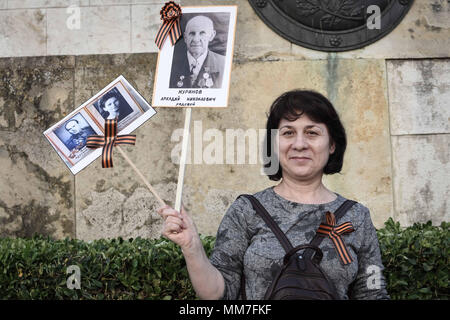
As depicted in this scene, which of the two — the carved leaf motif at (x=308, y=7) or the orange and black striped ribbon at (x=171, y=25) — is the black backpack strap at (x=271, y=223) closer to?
the orange and black striped ribbon at (x=171, y=25)

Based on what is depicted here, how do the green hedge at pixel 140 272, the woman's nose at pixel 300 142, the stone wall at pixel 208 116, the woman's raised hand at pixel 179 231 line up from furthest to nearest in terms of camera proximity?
the stone wall at pixel 208 116, the green hedge at pixel 140 272, the woman's nose at pixel 300 142, the woman's raised hand at pixel 179 231

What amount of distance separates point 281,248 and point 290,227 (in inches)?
5.4

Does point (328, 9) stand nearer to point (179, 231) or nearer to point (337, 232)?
point (337, 232)

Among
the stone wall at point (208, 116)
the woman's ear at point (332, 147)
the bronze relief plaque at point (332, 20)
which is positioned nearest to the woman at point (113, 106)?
the woman's ear at point (332, 147)

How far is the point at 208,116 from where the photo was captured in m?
5.53

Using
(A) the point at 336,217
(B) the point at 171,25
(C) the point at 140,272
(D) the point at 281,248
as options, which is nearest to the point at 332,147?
(A) the point at 336,217

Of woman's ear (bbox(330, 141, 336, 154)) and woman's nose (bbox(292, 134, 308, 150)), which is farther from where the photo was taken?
woman's ear (bbox(330, 141, 336, 154))

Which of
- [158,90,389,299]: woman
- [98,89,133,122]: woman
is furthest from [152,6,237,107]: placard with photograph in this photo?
[158,90,389,299]: woman

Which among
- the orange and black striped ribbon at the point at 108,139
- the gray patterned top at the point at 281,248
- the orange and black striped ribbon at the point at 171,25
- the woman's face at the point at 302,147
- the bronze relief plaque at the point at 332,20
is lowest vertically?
the gray patterned top at the point at 281,248

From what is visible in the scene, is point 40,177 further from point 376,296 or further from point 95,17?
point 376,296

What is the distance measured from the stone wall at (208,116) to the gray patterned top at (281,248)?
282 cm

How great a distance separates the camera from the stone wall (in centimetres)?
545

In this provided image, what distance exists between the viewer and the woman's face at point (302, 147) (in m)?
2.69

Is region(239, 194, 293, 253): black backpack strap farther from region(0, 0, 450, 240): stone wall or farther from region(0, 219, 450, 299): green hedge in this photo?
region(0, 0, 450, 240): stone wall
